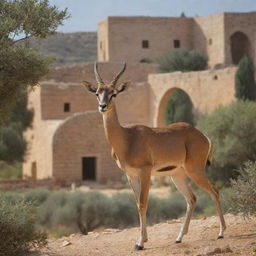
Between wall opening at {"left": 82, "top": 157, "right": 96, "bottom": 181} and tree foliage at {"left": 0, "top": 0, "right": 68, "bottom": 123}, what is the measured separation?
18.2 metres

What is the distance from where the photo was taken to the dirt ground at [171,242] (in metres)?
8.17

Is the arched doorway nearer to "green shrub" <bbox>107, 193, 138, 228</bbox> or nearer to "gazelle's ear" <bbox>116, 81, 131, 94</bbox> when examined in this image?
"green shrub" <bbox>107, 193, 138, 228</bbox>

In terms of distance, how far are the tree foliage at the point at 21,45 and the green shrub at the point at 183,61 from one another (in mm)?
29554

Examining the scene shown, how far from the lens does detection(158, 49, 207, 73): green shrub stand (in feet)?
129

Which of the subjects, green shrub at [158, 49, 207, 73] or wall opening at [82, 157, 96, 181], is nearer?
wall opening at [82, 157, 96, 181]

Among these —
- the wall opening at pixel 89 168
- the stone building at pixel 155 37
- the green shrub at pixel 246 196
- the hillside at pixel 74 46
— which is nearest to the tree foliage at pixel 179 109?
the wall opening at pixel 89 168

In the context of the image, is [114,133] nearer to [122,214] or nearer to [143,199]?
[143,199]

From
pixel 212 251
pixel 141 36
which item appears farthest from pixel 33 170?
pixel 212 251

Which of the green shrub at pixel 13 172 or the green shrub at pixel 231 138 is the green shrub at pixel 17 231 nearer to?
the green shrub at pixel 231 138

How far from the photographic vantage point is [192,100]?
30172 millimetres

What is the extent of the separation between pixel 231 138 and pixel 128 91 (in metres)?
9.96

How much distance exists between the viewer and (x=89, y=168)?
27.7 m

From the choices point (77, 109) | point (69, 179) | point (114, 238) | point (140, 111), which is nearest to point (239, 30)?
point (140, 111)

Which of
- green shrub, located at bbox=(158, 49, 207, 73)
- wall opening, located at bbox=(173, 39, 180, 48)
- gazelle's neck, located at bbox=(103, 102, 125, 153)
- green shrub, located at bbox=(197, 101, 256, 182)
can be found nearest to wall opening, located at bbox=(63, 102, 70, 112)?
green shrub, located at bbox=(197, 101, 256, 182)
